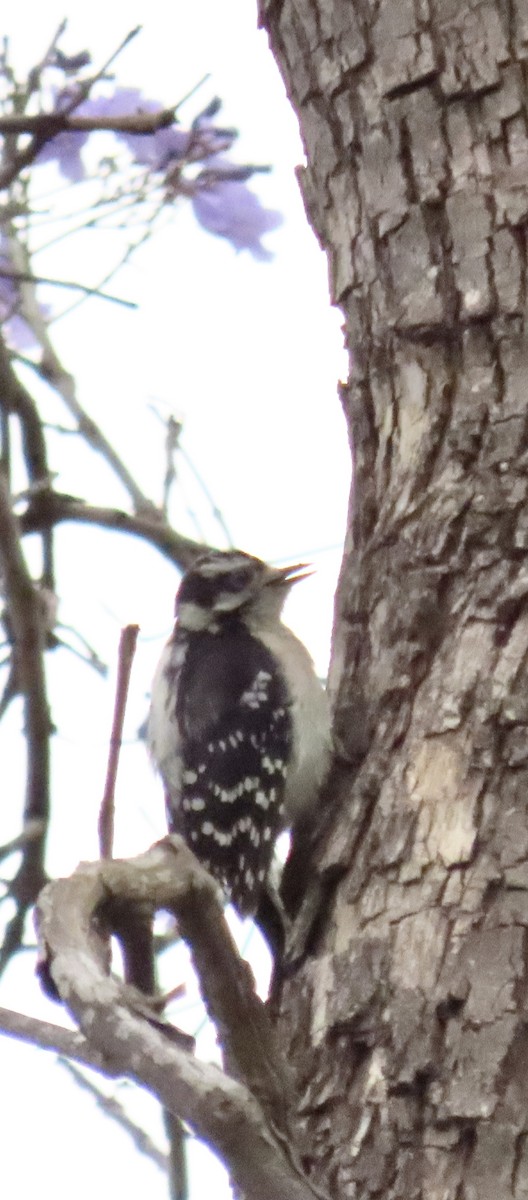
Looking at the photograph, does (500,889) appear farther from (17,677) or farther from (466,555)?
(17,677)

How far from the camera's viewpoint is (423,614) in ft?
10.0

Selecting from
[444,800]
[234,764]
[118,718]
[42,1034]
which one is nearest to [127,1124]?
[234,764]

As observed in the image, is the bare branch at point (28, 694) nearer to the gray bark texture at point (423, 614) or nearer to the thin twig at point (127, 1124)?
the thin twig at point (127, 1124)

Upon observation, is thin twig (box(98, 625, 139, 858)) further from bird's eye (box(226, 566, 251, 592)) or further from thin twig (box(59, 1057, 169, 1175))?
bird's eye (box(226, 566, 251, 592))

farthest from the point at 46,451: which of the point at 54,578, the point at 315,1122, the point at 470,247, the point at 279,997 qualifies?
the point at 315,1122

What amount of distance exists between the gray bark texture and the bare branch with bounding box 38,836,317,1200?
78cm

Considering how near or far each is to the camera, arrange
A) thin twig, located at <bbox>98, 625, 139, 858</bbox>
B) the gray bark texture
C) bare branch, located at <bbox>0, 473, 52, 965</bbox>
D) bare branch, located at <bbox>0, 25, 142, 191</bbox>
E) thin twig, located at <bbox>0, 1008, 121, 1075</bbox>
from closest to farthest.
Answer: thin twig, located at <bbox>98, 625, 139, 858</bbox> → thin twig, located at <bbox>0, 1008, 121, 1075</bbox> → the gray bark texture → bare branch, located at <bbox>0, 25, 142, 191</bbox> → bare branch, located at <bbox>0, 473, 52, 965</bbox>

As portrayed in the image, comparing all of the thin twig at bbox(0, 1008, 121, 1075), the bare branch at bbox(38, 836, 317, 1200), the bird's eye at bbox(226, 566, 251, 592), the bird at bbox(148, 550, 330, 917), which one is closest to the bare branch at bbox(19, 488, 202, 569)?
the bird at bbox(148, 550, 330, 917)

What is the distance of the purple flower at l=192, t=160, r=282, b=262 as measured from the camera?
191 inches

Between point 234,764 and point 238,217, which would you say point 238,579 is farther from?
point 238,217

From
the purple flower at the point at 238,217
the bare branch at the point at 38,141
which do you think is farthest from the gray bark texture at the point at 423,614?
the purple flower at the point at 238,217

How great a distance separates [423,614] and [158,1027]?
1469 mm

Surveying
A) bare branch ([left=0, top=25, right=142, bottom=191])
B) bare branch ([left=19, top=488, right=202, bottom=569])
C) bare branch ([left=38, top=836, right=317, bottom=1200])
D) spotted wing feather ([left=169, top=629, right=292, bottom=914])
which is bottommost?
bare branch ([left=38, top=836, right=317, bottom=1200])

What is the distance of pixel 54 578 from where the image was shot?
4234 mm
